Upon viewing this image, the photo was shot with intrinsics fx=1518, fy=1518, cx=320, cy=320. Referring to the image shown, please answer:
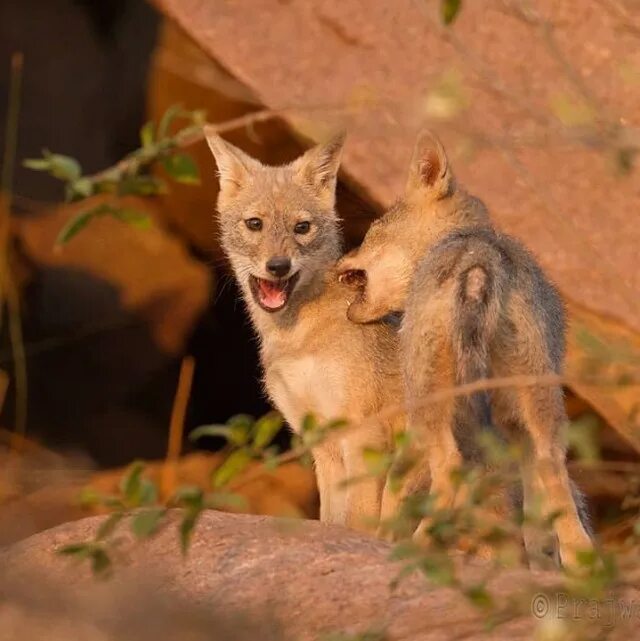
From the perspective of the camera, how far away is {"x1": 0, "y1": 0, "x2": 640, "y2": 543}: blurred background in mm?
6945

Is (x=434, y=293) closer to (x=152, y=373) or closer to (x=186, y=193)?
(x=186, y=193)

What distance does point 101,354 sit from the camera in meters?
10.1

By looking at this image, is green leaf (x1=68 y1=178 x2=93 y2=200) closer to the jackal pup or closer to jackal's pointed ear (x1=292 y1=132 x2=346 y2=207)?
the jackal pup

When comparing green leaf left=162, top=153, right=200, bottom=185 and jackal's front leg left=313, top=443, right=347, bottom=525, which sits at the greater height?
green leaf left=162, top=153, right=200, bottom=185

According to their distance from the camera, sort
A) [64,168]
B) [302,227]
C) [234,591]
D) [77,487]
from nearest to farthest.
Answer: [64,168] → [234,591] → [302,227] → [77,487]

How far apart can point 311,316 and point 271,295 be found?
19 centimetres

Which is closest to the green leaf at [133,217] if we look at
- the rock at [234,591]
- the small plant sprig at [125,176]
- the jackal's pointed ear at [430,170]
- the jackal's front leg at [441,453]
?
the small plant sprig at [125,176]

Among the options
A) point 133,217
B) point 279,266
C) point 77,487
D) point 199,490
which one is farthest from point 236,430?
point 77,487

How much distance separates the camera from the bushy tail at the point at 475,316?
4707 mm

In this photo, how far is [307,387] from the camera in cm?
616

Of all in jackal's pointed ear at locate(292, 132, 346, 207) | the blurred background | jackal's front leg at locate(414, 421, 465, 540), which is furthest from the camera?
the blurred background

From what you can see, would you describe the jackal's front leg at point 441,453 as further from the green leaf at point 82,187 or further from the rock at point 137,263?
the rock at point 137,263

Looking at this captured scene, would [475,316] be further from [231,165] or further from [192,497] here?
[231,165]

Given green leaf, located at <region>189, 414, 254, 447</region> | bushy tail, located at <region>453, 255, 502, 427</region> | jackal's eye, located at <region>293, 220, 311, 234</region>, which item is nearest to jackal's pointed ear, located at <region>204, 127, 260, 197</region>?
jackal's eye, located at <region>293, 220, 311, 234</region>
